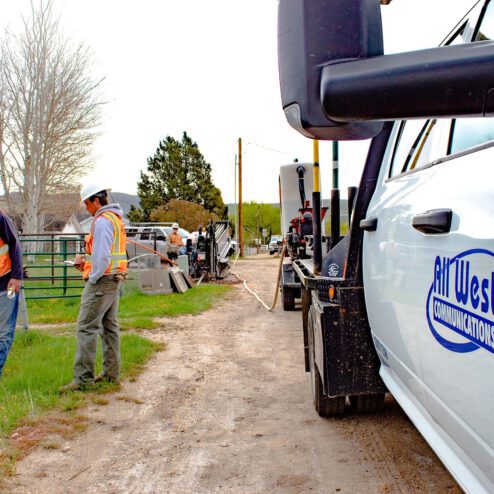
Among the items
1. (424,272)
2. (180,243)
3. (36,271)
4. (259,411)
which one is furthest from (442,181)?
(36,271)

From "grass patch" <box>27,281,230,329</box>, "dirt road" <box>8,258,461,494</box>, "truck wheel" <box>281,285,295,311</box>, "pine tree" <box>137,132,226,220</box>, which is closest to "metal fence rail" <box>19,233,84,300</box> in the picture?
"grass patch" <box>27,281,230,329</box>

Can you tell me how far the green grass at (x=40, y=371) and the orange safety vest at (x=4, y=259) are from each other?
109cm

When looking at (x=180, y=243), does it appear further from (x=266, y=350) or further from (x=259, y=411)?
(x=259, y=411)

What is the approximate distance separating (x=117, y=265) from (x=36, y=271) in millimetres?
13779

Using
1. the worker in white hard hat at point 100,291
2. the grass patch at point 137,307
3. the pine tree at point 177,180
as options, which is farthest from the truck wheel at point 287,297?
the pine tree at point 177,180

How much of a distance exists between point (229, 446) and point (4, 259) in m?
2.57

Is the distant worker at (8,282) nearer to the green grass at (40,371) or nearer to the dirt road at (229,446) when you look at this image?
the green grass at (40,371)

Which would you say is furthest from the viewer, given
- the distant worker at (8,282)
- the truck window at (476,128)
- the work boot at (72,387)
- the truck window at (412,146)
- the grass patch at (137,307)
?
the grass patch at (137,307)

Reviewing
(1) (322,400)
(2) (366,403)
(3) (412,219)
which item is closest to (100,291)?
(1) (322,400)

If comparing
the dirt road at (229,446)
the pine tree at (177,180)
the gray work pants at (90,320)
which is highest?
the pine tree at (177,180)

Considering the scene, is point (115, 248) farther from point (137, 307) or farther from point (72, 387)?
point (137, 307)

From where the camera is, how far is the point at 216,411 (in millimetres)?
4625

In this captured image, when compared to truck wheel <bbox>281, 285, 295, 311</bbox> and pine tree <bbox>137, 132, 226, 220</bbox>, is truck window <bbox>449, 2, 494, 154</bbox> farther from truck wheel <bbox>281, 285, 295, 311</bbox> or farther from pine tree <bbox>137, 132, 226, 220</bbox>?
pine tree <bbox>137, 132, 226, 220</bbox>

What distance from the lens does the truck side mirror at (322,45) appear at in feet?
3.86
